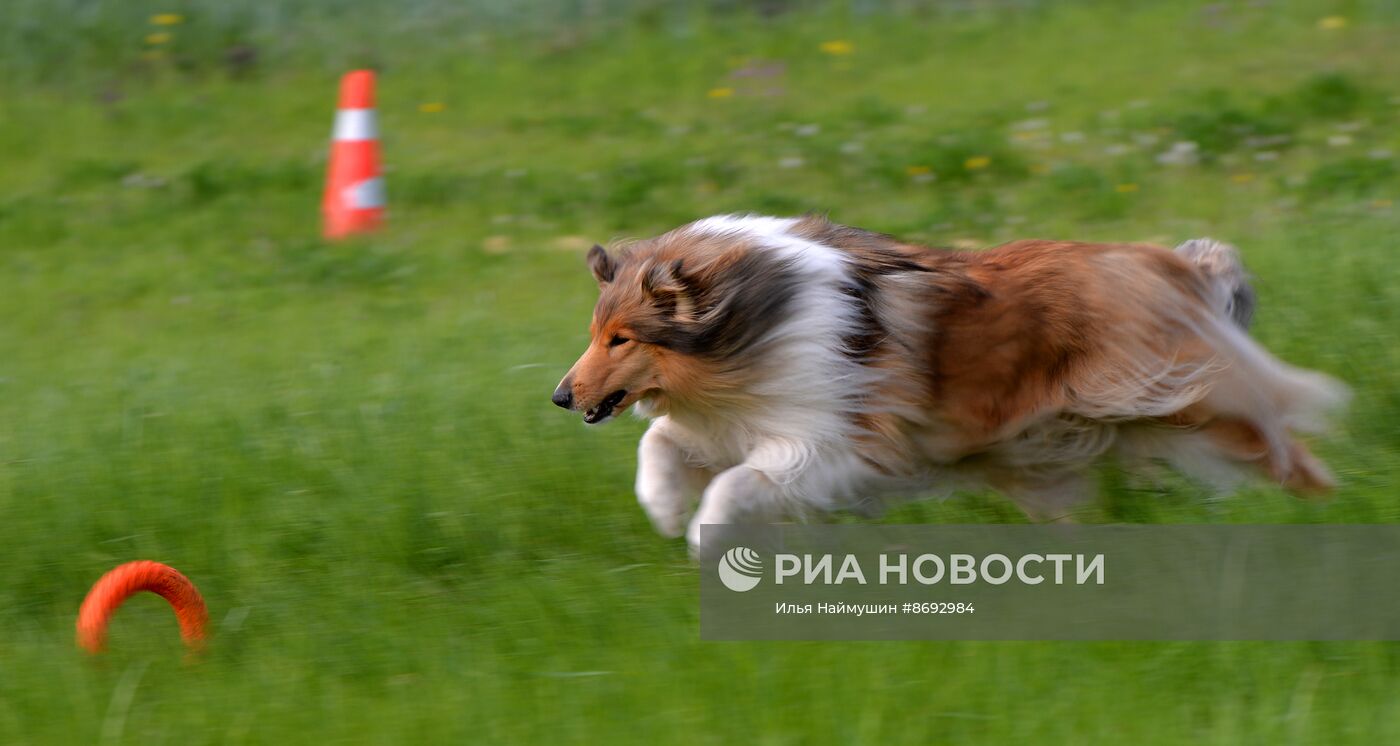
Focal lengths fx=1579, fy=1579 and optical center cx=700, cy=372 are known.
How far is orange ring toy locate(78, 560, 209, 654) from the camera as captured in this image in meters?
4.43

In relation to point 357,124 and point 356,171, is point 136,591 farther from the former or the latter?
point 357,124

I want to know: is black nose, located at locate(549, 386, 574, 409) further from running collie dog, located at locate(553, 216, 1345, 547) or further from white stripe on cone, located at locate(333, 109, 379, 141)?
white stripe on cone, located at locate(333, 109, 379, 141)

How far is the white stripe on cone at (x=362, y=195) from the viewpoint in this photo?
10.5m

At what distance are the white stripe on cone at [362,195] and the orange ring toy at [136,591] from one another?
20.0ft

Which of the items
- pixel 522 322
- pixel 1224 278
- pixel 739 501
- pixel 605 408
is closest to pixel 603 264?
pixel 605 408

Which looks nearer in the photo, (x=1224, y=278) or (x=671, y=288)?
(x=671, y=288)

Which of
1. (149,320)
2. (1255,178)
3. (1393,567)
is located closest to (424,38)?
(149,320)

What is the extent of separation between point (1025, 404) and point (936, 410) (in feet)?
0.95

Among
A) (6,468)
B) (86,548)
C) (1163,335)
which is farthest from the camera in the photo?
(6,468)

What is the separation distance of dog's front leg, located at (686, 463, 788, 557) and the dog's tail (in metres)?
1.62

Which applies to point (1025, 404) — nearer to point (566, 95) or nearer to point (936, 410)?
point (936, 410)

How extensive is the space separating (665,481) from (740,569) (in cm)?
50

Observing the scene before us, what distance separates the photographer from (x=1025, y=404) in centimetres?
512

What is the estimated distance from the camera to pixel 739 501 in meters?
4.88
